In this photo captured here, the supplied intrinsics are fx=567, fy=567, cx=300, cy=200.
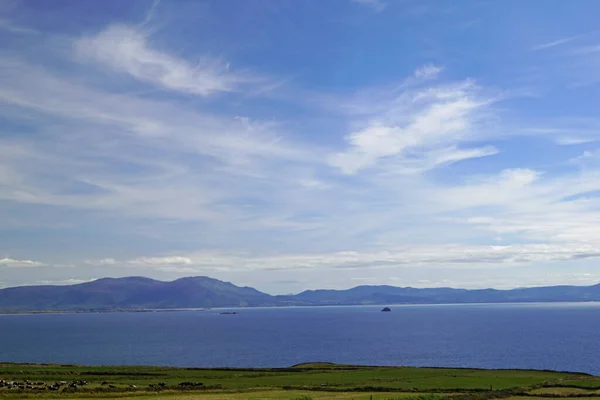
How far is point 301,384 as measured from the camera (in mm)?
81812

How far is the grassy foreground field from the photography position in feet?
211

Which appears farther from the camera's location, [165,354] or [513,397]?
[165,354]

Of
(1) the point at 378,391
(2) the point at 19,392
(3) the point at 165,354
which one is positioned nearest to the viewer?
(2) the point at 19,392

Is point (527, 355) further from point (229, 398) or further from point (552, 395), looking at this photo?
point (229, 398)

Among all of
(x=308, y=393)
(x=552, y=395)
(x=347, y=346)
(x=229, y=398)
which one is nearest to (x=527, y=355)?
(x=347, y=346)

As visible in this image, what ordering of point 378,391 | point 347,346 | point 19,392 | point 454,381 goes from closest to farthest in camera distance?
point 19,392
point 378,391
point 454,381
point 347,346

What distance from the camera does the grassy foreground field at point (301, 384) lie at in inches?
2532

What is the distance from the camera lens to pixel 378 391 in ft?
237

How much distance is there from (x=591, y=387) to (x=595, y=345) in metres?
125

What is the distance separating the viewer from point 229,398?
6134 centimetres

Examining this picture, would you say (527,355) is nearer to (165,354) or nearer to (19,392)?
(165,354)

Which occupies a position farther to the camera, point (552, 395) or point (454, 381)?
point (454, 381)

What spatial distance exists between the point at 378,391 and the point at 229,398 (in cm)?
2097

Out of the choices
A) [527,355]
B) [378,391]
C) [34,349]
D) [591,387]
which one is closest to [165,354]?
[34,349]
